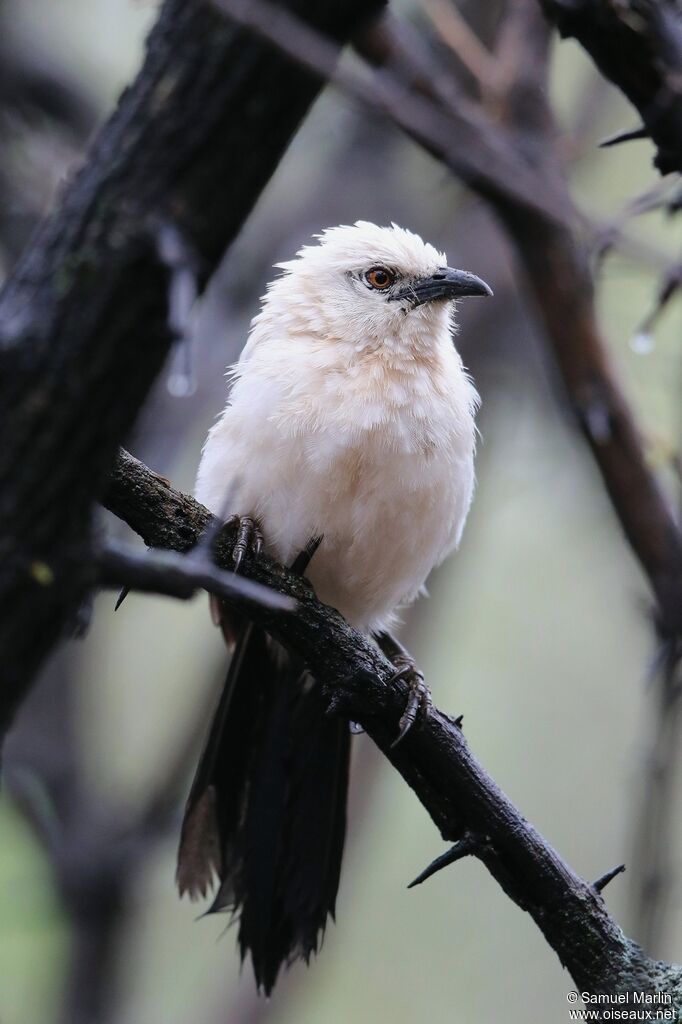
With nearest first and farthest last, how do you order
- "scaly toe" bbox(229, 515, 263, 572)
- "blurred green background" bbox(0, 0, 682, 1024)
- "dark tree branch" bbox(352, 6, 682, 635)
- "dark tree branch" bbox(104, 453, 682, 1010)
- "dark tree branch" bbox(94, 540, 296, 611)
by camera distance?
"dark tree branch" bbox(94, 540, 296, 611) → "dark tree branch" bbox(104, 453, 682, 1010) → "scaly toe" bbox(229, 515, 263, 572) → "dark tree branch" bbox(352, 6, 682, 635) → "blurred green background" bbox(0, 0, 682, 1024)

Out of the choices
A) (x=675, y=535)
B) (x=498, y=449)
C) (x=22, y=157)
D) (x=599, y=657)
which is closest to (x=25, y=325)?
(x=675, y=535)

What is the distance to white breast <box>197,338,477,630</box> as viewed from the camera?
3.93 metres

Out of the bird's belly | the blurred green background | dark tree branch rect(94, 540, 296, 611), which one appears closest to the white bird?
the bird's belly

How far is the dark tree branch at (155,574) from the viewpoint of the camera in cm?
191

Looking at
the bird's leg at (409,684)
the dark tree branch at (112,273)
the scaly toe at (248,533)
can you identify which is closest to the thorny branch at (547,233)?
the bird's leg at (409,684)

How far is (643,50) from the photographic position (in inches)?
125

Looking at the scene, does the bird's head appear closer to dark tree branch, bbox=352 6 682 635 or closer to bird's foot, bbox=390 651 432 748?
dark tree branch, bbox=352 6 682 635

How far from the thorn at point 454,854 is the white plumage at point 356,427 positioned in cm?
134

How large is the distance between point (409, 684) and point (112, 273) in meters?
2.17

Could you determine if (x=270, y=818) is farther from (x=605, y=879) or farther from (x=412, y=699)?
(x=605, y=879)

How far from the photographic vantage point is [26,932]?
21.9ft

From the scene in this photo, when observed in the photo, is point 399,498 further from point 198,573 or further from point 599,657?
point 599,657

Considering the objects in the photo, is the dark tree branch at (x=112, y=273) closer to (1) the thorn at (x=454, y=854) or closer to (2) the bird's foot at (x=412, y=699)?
(1) the thorn at (x=454, y=854)

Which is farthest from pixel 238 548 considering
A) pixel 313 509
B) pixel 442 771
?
pixel 442 771
